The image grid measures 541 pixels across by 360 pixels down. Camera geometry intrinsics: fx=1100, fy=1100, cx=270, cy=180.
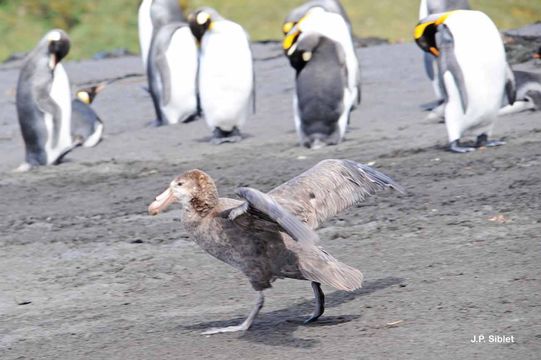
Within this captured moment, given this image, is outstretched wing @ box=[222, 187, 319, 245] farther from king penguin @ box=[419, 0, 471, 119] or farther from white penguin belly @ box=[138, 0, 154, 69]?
white penguin belly @ box=[138, 0, 154, 69]

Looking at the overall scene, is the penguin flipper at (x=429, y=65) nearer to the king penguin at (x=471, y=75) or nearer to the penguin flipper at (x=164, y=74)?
the king penguin at (x=471, y=75)

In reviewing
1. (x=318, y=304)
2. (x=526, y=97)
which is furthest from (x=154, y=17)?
(x=318, y=304)

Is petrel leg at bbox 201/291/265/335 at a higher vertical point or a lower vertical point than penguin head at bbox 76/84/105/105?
higher

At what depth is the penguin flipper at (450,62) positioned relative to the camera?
8.60m

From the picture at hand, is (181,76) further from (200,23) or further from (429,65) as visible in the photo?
(429,65)

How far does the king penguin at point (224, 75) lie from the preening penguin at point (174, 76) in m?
1.32

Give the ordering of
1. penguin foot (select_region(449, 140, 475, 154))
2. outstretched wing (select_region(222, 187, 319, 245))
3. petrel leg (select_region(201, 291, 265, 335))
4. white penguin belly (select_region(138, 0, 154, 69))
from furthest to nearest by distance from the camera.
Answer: white penguin belly (select_region(138, 0, 154, 69)), penguin foot (select_region(449, 140, 475, 154)), petrel leg (select_region(201, 291, 265, 335)), outstretched wing (select_region(222, 187, 319, 245))

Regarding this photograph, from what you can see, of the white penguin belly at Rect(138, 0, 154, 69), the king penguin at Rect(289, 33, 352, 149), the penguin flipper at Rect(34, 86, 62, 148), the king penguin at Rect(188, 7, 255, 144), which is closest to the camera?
the king penguin at Rect(289, 33, 352, 149)

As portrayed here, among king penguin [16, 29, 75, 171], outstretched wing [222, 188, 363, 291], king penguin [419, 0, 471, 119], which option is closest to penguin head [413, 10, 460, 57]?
king penguin [419, 0, 471, 119]

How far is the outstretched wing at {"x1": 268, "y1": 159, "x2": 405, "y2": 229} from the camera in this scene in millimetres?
4551

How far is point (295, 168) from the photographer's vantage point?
8531 mm

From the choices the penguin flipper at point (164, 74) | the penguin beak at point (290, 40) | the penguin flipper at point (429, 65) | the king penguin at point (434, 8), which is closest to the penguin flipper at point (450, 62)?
the penguin beak at point (290, 40)

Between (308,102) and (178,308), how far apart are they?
4.88m

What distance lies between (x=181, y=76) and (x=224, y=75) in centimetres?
Result: 178
